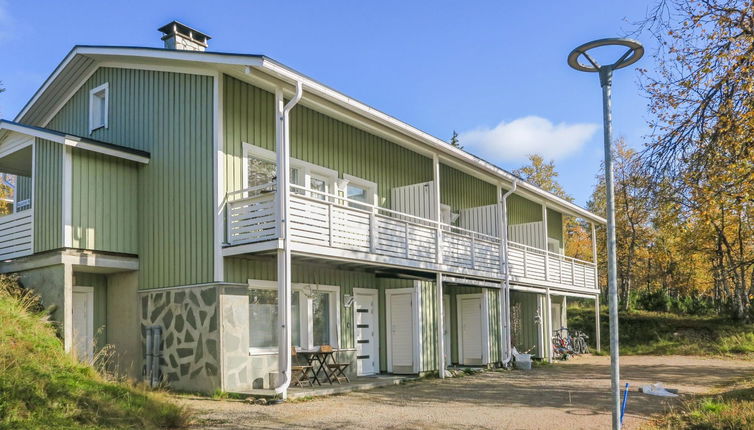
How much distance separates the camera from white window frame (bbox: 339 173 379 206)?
657 inches

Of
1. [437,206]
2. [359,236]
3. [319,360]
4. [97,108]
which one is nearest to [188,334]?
[319,360]

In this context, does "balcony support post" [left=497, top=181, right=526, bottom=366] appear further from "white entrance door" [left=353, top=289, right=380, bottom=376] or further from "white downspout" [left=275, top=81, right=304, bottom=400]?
"white downspout" [left=275, top=81, right=304, bottom=400]

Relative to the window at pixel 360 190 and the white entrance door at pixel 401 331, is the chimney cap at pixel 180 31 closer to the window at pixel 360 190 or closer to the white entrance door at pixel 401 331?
the window at pixel 360 190

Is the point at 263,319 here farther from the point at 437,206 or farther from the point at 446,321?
the point at 446,321

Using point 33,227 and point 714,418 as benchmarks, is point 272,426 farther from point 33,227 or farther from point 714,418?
point 33,227

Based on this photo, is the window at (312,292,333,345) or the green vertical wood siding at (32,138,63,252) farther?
the window at (312,292,333,345)

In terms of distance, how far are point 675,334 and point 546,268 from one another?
9.26 meters

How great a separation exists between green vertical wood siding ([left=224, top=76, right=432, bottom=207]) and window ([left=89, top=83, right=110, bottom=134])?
394 cm

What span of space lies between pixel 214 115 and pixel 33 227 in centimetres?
450

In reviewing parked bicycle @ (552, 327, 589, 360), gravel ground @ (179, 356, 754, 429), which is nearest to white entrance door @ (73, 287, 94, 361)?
gravel ground @ (179, 356, 754, 429)

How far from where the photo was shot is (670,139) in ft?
34.5

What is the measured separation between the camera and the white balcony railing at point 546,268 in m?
21.0

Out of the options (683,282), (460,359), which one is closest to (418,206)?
(460,359)

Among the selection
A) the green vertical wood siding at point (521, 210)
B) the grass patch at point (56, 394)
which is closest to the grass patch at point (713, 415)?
the grass patch at point (56, 394)
